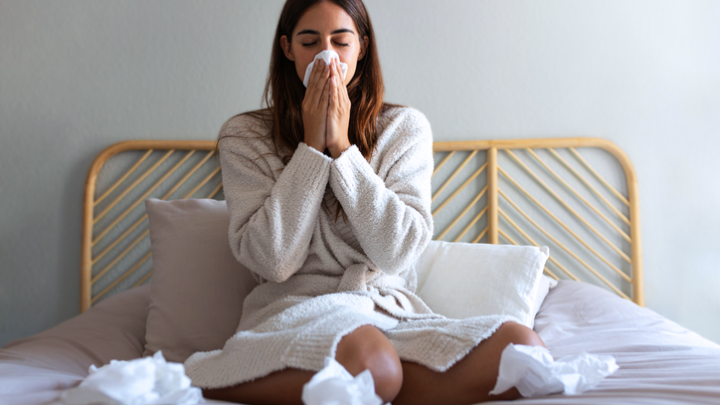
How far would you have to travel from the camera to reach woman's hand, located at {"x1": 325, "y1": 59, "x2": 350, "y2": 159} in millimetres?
1111

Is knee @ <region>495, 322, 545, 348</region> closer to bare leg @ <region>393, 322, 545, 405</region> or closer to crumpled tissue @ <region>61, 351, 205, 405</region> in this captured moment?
bare leg @ <region>393, 322, 545, 405</region>

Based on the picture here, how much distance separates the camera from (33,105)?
1804 millimetres

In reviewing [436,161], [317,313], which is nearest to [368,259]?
[317,313]

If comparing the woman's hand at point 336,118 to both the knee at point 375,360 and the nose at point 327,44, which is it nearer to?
the nose at point 327,44

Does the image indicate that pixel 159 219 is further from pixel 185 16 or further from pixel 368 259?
pixel 185 16

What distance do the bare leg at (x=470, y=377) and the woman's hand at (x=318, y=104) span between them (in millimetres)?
519

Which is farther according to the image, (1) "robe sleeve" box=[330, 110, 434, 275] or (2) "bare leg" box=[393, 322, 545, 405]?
(1) "robe sleeve" box=[330, 110, 434, 275]

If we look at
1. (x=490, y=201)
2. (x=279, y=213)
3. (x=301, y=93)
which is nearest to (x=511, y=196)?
(x=490, y=201)

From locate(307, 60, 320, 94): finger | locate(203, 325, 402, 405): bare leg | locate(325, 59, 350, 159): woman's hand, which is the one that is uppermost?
locate(307, 60, 320, 94): finger

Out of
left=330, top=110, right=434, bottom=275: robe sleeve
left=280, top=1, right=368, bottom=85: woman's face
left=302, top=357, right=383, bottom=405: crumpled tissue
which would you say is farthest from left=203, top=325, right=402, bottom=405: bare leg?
left=280, top=1, right=368, bottom=85: woman's face

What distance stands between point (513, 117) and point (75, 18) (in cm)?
160

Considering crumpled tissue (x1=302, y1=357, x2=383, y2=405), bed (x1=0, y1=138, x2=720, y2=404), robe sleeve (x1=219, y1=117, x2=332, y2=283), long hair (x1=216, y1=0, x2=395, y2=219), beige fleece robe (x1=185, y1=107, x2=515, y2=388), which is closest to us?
crumpled tissue (x1=302, y1=357, x2=383, y2=405)

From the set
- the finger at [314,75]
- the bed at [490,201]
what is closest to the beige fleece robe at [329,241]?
the finger at [314,75]

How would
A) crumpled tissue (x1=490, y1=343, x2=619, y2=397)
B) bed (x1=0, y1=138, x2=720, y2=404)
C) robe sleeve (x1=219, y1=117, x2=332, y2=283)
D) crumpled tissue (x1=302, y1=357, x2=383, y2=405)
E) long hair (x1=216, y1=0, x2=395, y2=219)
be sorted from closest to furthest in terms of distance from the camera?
crumpled tissue (x1=302, y1=357, x2=383, y2=405) → crumpled tissue (x1=490, y1=343, x2=619, y2=397) → robe sleeve (x1=219, y1=117, x2=332, y2=283) → long hair (x1=216, y1=0, x2=395, y2=219) → bed (x1=0, y1=138, x2=720, y2=404)
